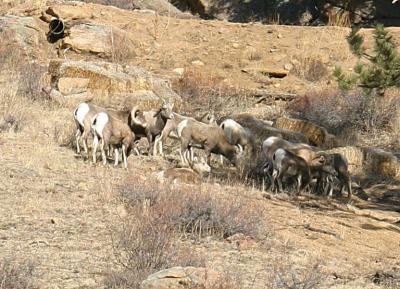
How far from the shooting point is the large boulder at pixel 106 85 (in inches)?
779

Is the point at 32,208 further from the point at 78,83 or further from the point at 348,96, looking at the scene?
the point at 348,96

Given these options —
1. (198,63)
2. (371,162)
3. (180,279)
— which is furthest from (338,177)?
(198,63)

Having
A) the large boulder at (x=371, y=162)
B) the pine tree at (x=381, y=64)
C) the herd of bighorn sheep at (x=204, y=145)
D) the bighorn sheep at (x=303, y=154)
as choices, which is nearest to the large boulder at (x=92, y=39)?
the herd of bighorn sheep at (x=204, y=145)

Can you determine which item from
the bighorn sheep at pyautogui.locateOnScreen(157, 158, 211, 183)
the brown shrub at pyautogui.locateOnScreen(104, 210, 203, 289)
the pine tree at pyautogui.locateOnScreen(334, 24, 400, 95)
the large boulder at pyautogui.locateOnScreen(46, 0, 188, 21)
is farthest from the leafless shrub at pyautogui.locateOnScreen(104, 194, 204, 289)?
the large boulder at pyautogui.locateOnScreen(46, 0, 188, 21)

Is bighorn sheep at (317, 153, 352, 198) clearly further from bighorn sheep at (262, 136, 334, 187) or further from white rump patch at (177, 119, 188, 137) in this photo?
white rump patch at (177, 119, 188, 137)

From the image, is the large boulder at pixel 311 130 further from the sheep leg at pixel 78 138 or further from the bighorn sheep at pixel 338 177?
the sheep leg at pixel 78 138

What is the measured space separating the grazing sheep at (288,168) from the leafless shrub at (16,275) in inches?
289

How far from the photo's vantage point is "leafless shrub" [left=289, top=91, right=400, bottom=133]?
20.6m

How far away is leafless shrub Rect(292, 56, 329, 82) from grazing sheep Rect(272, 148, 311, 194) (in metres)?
11.2

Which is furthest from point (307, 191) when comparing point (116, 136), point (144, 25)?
point (144, 25)

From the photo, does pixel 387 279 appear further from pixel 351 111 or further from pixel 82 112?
pixel 351 111

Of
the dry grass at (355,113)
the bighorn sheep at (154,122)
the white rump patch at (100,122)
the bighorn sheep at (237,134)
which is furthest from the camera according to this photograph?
the dry grass at (355,113)

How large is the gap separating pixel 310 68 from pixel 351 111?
16.8 ft

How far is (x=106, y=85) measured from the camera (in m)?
20.5
